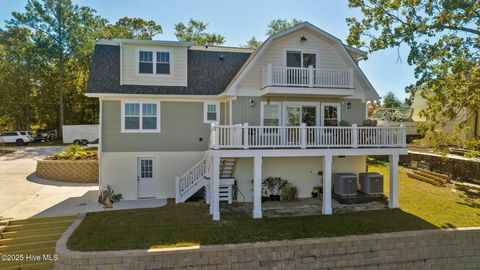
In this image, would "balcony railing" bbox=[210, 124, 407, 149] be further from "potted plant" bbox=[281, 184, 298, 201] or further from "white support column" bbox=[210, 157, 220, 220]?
"potted plant" bbox=[281, 184, 298, 201]

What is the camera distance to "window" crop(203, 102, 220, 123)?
14.8m

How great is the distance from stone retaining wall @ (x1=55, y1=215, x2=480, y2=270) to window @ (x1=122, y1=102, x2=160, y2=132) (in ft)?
16.3

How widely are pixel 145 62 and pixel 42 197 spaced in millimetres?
8055

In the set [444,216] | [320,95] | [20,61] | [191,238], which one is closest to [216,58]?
[320,95]

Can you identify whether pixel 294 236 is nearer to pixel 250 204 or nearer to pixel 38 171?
pixel 250 204

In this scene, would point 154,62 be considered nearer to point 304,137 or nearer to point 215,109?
point 215,109

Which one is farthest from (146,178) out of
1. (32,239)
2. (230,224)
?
(230,224)

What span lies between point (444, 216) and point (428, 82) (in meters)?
7.70

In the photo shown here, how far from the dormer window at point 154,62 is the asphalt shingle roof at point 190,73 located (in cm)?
81

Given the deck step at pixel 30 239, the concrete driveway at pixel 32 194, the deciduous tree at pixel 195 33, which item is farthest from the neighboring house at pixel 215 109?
the deciduous tree at pixel 195 33

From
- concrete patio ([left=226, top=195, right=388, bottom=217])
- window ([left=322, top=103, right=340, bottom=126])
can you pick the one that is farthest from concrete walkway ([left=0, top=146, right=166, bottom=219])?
window ([left=322, top=103, right=340, bottom=126])

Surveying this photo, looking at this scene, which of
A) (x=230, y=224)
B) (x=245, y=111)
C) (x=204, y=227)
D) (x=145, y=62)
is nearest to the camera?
(x=204, y=227)

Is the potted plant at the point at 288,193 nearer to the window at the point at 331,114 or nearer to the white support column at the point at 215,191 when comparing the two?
the window at the point at 331,114

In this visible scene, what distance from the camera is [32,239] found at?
10039 millimetres
